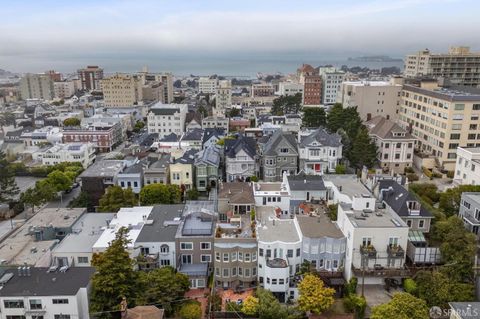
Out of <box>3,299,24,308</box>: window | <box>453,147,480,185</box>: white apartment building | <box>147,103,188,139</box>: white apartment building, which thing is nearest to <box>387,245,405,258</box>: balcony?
<box>453,147,480,185</box>: white apartment building

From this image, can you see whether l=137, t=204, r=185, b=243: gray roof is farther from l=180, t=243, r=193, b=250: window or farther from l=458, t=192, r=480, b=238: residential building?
l=458, t=192, r=480, b=238: residential building

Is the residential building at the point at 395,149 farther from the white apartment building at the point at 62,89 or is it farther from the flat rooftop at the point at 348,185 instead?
the white apartment building at the point at 62,89

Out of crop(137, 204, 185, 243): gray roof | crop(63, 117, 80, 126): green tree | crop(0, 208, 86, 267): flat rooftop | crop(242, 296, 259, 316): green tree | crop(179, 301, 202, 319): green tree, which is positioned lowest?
crop(179, 301, 202, 319): green tree

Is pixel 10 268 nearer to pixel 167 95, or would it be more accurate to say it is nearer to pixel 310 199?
pixel 310 199

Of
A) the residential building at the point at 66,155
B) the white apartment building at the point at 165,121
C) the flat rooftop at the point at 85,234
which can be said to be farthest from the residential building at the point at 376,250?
the white apartment building at the point at 165,121

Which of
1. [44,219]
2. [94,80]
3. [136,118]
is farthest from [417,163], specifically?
[94,80]

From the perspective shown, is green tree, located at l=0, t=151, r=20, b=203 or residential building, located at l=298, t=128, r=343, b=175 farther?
residential building, located at l=298, t=128, r=343, b=175

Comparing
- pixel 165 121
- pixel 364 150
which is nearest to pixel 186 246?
pixel 364 150
